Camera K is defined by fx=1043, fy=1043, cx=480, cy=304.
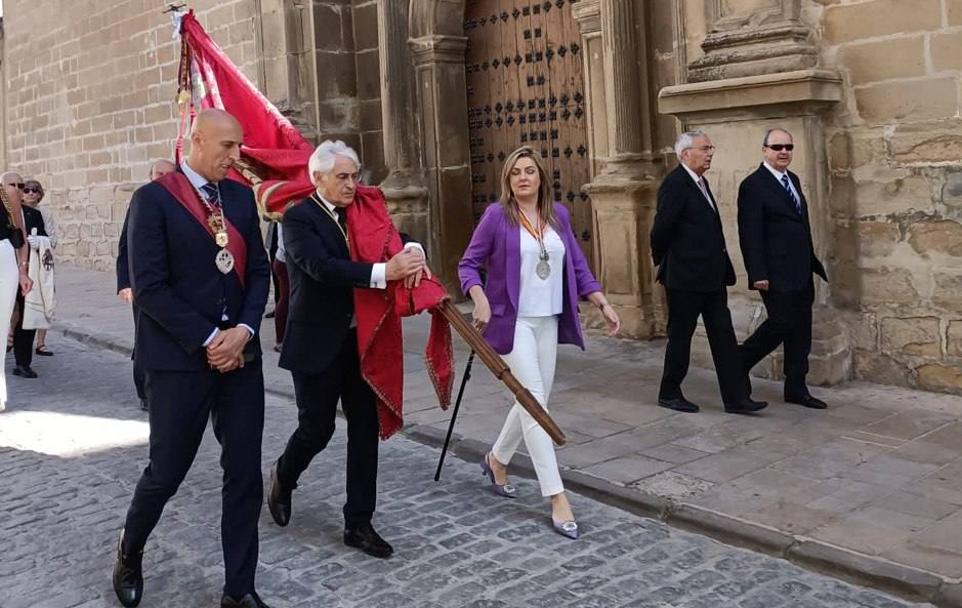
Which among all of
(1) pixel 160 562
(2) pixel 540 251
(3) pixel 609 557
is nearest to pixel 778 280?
(2) pixel 540 251

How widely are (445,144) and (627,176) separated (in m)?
2.95

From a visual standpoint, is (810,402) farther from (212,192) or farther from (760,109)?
(212,192)

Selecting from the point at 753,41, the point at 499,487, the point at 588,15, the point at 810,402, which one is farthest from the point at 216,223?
the point at 588,15

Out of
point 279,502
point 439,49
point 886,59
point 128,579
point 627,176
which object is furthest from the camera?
point 439,49

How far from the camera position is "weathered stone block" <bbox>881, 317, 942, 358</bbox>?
6.72 metres

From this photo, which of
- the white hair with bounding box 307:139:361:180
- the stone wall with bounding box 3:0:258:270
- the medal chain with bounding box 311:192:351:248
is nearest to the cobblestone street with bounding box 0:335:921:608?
the medal chain with bounding box 311:192:351:248

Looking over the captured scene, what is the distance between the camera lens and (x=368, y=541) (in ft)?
14.2

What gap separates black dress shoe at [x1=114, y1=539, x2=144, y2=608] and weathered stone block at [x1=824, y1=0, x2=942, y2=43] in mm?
5555

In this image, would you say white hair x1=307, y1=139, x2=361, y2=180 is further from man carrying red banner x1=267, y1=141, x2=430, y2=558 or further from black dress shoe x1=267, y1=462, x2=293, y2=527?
black dress shoe x1=267, y1=462, x2=293, y2=527

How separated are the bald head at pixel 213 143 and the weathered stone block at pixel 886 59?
4.74m

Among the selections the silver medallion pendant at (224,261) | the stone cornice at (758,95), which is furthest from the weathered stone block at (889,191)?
the silver medallion pendant at (224,261)

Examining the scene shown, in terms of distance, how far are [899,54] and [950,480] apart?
3.05 meters

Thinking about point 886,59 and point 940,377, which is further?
point 886,59

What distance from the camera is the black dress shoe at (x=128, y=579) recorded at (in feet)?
12.6
